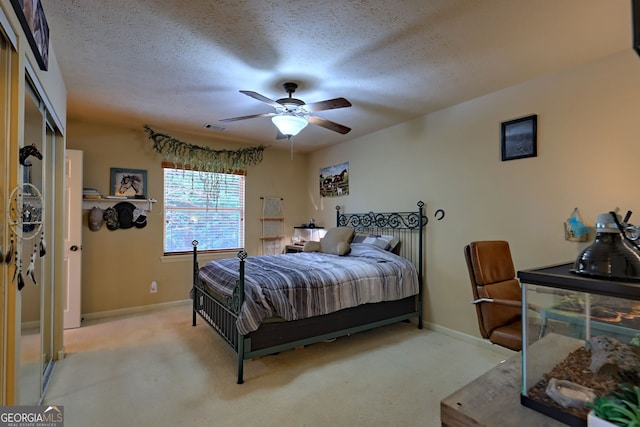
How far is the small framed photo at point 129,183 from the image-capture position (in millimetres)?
4035

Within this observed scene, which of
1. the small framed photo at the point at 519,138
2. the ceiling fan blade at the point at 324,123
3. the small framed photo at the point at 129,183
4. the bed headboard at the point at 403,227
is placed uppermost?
the ceiling fan blade at the point at 324,123

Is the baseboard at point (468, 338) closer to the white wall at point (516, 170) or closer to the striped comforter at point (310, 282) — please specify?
the white wall at point (516, 170)

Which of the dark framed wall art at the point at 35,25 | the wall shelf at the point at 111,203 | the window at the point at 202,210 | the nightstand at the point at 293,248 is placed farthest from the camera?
the nightstand at the point at 293,248

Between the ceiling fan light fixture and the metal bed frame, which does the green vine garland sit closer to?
the metal bed frame

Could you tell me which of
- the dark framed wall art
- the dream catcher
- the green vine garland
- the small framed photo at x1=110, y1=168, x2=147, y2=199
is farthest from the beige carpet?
the green vine garland

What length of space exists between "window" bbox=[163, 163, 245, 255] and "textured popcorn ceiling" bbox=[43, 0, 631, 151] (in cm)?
146

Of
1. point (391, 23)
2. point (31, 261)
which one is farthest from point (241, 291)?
point (391, 23)

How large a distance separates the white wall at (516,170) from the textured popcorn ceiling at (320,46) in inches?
8.3

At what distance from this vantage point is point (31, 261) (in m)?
1.77

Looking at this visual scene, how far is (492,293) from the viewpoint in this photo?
2162 mm

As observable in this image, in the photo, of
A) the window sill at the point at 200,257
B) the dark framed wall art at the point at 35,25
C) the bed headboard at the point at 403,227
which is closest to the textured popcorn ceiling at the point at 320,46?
the dark framed wall art at the point at 35,25

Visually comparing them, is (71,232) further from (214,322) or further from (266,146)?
(266,146)

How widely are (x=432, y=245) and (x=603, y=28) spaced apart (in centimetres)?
232

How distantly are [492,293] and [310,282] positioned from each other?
4.76ft
